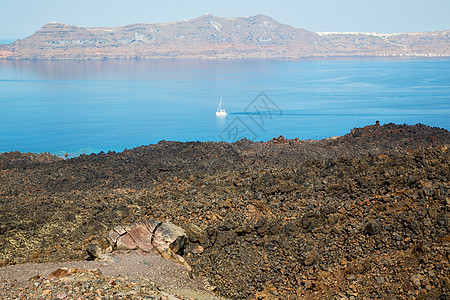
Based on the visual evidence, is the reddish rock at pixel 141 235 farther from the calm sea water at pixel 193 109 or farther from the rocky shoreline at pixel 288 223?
the calm sea water at pixel 193 109

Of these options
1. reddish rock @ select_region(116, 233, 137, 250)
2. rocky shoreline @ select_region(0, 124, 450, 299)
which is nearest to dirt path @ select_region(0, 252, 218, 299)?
reddish rock @ select_region(116, 233, 137, 250)

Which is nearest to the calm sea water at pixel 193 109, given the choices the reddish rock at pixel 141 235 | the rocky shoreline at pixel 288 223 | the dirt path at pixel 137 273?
the rocky shoreline at pixel 288 223

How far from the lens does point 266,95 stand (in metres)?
73.3

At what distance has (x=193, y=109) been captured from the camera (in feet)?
197

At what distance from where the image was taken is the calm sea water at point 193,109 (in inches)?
1781

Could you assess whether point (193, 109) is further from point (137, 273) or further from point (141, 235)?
point (137, 273)

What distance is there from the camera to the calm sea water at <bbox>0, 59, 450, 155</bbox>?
45.2 meters

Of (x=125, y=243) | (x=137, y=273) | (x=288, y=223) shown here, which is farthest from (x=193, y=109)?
(x=137, y=273)

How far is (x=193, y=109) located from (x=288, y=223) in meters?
50.4

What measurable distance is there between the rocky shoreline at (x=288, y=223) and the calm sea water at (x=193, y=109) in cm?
2653

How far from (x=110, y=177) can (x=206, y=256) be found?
33.4 feet

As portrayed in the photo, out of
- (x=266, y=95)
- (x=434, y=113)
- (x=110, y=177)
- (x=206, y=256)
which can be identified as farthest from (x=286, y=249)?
(x=266, y=95)

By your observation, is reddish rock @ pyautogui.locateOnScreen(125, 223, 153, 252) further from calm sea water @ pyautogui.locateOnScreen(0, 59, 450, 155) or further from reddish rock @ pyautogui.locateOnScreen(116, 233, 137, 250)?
calm sea water @ pyautogui.locateOnScreen(0, 59, 450, 155)

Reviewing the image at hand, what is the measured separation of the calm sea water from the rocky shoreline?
2653 cm
